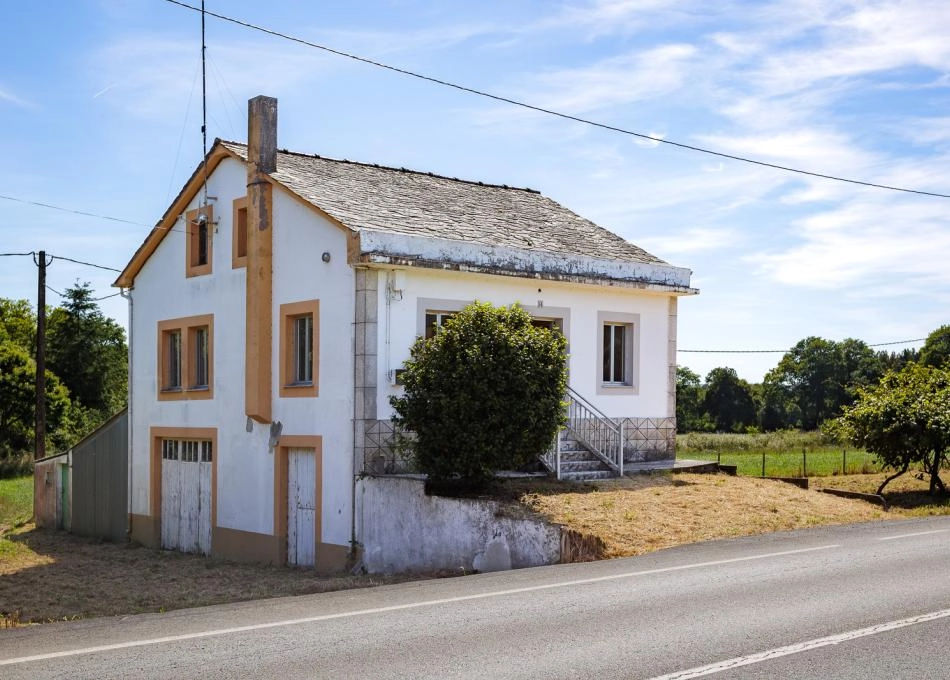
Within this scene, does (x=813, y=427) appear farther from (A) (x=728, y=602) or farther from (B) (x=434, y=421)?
(A) (x=728, y=602)

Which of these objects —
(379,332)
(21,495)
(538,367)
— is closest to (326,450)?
(379,332)

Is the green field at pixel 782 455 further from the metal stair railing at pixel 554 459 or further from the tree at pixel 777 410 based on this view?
the tree at pixel 777 410

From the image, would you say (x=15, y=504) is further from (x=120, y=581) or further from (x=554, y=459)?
(x=554, y=459)

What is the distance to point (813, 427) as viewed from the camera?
79.3 meters

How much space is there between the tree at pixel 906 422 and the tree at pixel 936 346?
180 ft

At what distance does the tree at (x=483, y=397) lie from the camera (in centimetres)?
1623

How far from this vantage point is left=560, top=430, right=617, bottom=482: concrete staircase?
63.5 feet

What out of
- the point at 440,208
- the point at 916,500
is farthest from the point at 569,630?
the point at 916,500

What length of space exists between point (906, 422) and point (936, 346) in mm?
59630

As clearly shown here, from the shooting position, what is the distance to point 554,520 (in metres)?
14.9

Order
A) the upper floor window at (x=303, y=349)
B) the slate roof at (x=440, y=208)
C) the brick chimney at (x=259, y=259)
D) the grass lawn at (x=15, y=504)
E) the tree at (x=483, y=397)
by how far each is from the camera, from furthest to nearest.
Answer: the grass lawn at (x=15, y=504)
the brick chimney at (x=259, y=259)
the upper floor window at (x=303, y=349)
the slate roof at (x=440, y=208)
the tree at (x=483, y=397)

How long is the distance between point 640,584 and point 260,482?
11231 mm

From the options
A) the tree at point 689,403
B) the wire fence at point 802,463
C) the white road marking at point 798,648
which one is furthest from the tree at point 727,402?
the white road marking at point 798,648

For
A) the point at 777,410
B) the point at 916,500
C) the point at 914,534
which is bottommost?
the point at 777,410
